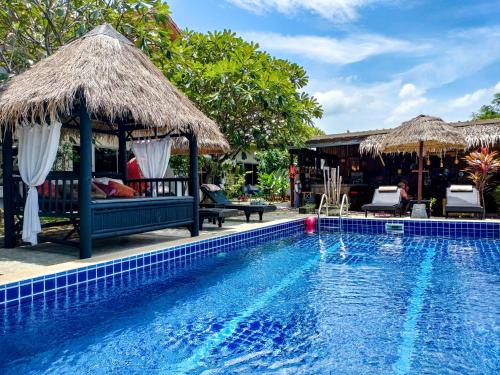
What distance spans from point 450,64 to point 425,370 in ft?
48.2

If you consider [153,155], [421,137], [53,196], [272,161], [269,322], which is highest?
[272,161]

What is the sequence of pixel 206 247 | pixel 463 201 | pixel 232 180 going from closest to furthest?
pixel 206 247, pixel 463 201, pixel 232 180

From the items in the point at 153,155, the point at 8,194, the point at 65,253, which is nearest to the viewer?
the point at 65,253

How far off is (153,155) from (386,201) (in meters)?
6.47

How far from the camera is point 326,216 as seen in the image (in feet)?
33.6

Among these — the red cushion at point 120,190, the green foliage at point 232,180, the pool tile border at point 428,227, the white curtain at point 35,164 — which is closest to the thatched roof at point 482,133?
the pool tile border at point 428,227

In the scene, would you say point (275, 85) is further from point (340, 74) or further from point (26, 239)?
point (340, 74)

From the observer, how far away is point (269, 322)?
3508mm

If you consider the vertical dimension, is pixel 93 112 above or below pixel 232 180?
above

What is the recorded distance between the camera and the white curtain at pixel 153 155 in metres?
7.77

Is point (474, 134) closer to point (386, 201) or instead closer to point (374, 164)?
point (386, 201)

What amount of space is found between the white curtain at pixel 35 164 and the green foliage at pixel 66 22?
2.89 metres

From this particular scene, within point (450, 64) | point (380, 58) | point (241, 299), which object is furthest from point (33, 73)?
point (380, 58)

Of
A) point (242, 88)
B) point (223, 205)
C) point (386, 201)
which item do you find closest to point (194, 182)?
point (223, 205)
